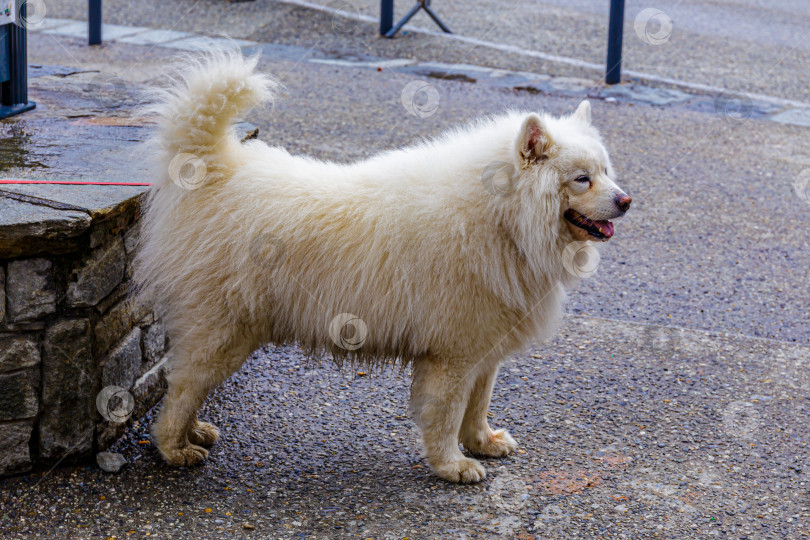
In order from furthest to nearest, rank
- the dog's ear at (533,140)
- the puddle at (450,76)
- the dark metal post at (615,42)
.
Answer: the puddle at (450,76), the dark metal post at (615,42), the dog's ear at (533,140)

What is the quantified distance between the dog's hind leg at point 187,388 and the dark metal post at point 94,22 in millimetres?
7872

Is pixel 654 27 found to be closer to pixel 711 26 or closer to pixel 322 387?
pixel 711 26

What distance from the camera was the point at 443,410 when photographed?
11.7ft

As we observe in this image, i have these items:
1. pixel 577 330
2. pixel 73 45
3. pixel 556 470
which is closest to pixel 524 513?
pixel 556 470

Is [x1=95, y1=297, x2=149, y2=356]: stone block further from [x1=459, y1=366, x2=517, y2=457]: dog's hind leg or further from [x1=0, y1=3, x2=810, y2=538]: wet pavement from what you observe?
[x1=459, y1=366, x2=517, y2=457]: dog's hind leg

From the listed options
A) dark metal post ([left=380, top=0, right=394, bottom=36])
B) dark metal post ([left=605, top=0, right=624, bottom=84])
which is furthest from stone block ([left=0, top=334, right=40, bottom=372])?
dark metal post ([left=380, top=0, right=394, bottom=36])

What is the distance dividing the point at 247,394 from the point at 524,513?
156cm

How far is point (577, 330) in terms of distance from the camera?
5141mm

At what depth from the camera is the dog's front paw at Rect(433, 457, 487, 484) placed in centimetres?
366

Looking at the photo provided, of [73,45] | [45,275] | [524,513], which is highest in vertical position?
[73,45]

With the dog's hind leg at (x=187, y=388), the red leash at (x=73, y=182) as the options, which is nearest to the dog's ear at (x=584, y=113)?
the dog's hind leg at (x=187, y=388)

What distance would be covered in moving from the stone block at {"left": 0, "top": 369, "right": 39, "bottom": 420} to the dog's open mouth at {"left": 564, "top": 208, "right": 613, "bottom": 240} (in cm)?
213

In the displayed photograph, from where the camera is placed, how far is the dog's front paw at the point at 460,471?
3.66 metres

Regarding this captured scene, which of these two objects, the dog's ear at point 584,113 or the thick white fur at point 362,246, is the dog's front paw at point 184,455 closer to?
the thick white fur at point 362,246
